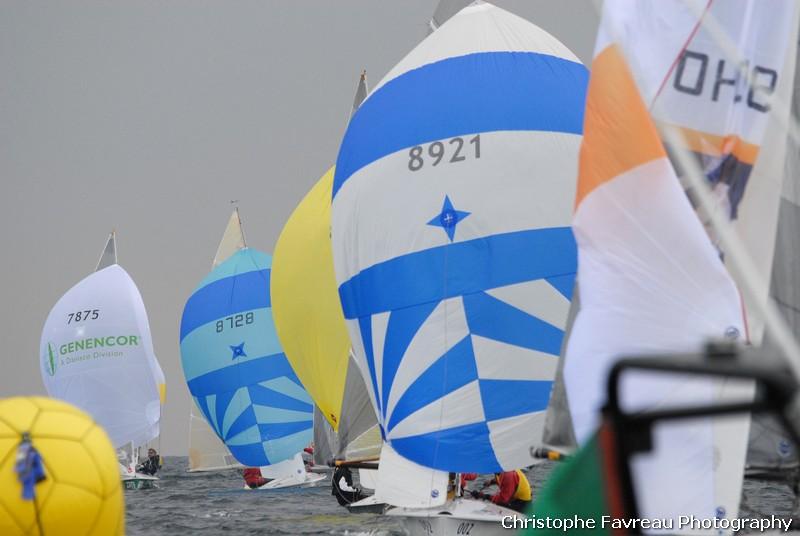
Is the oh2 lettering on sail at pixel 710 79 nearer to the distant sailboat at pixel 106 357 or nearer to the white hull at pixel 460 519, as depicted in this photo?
the white hull at pixel 460 519

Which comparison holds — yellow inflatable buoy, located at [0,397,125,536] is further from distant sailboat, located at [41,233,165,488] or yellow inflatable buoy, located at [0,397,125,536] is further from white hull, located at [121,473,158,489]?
white hull, located at [121,473,158,489]

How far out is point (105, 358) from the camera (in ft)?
83.9

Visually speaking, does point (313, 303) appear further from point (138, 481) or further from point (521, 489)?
point (138, 481)

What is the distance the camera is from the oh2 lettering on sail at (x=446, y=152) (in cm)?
1077

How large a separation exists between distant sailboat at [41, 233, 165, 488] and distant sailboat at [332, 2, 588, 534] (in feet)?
50.0

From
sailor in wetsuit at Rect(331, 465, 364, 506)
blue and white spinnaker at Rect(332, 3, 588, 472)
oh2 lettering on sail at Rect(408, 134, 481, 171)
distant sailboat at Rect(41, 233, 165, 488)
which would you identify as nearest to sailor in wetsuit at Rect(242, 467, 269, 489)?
distant sailboat at Rect(41, 233, 165, 488)

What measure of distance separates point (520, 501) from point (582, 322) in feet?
18.9

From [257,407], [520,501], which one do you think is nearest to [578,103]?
[520,501]

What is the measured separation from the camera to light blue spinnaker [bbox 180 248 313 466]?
24.6m

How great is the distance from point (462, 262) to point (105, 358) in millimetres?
16641

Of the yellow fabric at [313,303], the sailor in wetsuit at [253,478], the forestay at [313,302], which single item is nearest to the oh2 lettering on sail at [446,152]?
the yellow fabric at [313,303]

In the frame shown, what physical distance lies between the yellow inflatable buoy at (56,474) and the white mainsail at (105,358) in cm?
1983

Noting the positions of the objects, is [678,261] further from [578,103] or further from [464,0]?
[464,0]

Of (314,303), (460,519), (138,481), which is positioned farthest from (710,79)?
(138,481)
